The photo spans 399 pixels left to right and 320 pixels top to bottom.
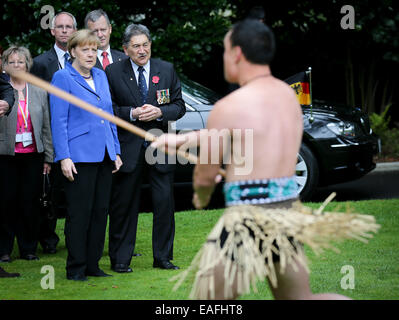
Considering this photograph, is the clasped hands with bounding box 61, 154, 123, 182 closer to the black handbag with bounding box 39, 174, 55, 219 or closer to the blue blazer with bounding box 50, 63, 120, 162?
the blue blazer with bounding box 50, 63, 120, 162

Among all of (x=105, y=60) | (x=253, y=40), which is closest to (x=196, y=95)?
(x=105, y=60)

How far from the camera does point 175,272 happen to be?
7.25m

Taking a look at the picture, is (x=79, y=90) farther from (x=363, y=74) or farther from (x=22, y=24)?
(x=363, y=74)

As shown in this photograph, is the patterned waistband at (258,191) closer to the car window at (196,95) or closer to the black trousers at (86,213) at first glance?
the black trousers at (86,213)

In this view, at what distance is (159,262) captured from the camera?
7512mm

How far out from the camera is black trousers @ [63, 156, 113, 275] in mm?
6930

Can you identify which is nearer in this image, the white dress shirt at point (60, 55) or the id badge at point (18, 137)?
the id badge at point (18, 137)

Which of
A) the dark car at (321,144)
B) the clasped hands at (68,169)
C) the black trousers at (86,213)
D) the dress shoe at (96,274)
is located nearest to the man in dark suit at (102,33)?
the black trousers at (86,213)

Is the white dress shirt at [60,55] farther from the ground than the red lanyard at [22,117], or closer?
farther from the ground

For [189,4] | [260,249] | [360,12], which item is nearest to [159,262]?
[260,249]

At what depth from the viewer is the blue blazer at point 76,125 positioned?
22.5 feet

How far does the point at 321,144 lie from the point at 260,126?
7020mm

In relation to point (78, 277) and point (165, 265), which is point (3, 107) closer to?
point (78, 277)

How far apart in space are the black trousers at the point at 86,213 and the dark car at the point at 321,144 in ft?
11.7
